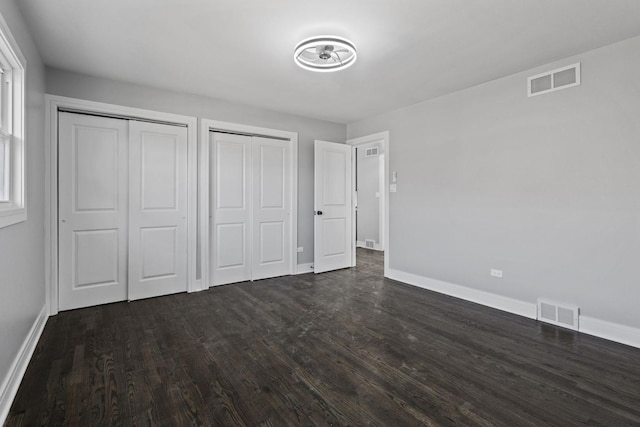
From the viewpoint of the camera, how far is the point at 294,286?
4.34 m

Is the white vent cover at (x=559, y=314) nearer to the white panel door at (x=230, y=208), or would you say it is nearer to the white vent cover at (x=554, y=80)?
the white vent cover at (x=554, y=80)

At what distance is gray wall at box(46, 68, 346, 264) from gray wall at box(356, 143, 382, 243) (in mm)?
2574

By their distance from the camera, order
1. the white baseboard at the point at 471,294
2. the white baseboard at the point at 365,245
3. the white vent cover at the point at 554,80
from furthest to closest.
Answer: the white baseboard at the point at 365,245 < the white baseboard at the point at 471,294 < the white vent cover at the point at 554,80

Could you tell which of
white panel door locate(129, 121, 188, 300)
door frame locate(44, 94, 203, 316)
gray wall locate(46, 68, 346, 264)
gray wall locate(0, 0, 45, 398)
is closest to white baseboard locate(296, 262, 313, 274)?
gray wall locate(46, 68, 346, 264)

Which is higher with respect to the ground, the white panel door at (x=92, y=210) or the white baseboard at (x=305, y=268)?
the white panel door at (x=92, y=210)

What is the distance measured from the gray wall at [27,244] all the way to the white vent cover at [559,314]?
4293 millimetres

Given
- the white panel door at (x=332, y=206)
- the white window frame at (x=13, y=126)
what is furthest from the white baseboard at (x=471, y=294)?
the white window frame at (x=13, y=126)

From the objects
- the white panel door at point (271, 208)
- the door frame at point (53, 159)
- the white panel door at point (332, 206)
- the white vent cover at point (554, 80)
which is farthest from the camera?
the white panel door at point (332, 206)

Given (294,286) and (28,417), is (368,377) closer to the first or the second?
(28,417)

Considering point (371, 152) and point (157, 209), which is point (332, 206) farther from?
point (371, 152)

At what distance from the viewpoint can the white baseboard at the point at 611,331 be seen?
2621 millimetres

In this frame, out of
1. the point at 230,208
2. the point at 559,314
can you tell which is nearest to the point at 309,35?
the point at 230,208

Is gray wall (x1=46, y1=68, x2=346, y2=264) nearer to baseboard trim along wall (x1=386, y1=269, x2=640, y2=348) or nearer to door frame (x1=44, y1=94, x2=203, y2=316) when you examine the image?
door frame (x1=44, y1=94, x2=203, y2=316)

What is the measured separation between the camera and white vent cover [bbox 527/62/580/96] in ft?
9.65
